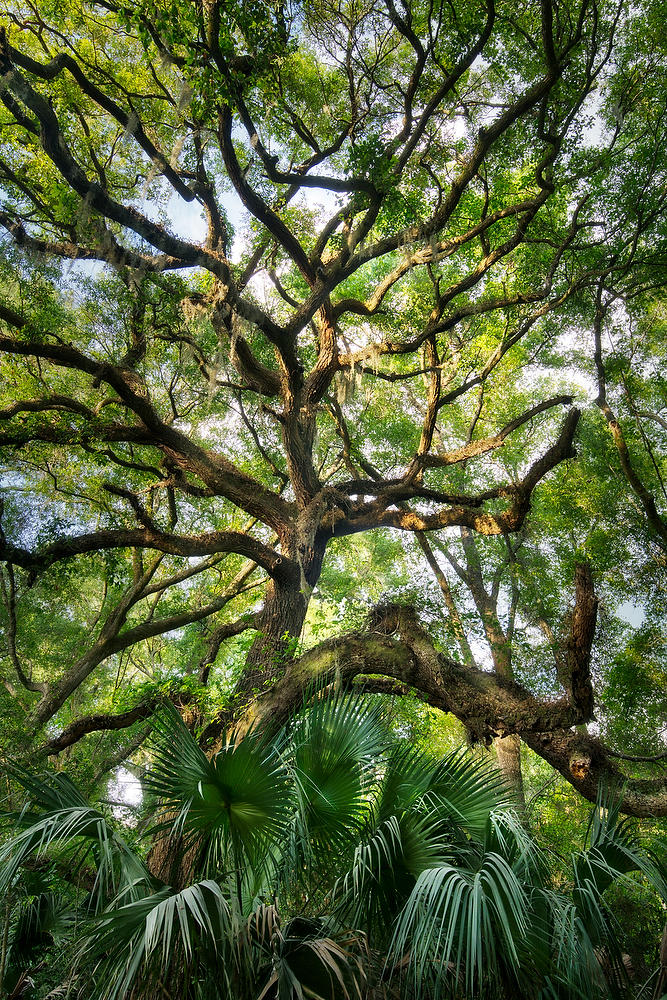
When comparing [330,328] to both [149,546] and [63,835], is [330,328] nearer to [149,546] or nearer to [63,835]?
[149,546]

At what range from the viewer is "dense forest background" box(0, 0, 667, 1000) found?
342cm

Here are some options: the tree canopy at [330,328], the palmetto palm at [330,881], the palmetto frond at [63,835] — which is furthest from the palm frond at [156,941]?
the tree canopy at [330,328]

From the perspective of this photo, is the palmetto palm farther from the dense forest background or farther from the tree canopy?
the tree canopy

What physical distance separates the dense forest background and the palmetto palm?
3cm

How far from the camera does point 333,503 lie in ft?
27.7

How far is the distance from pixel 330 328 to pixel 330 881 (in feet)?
22.2

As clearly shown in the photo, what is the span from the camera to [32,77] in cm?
788

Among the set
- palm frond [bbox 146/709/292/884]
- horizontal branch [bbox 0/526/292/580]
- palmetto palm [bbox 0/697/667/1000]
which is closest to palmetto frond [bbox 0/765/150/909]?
palmetto palm [bbox 0/697/667/1000]

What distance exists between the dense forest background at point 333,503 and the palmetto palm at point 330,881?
0.03m

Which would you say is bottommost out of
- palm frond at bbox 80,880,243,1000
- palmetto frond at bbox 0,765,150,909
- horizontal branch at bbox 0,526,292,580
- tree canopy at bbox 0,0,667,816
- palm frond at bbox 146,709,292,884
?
palm frond at bbox 80,880,243,1000

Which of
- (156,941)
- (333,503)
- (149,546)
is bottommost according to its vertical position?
(156,941)

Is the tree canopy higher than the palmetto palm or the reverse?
higher

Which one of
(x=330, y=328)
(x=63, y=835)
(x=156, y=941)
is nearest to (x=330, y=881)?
(x=156, y=941)

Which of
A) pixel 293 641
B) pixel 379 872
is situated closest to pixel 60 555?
pixel 293 641
